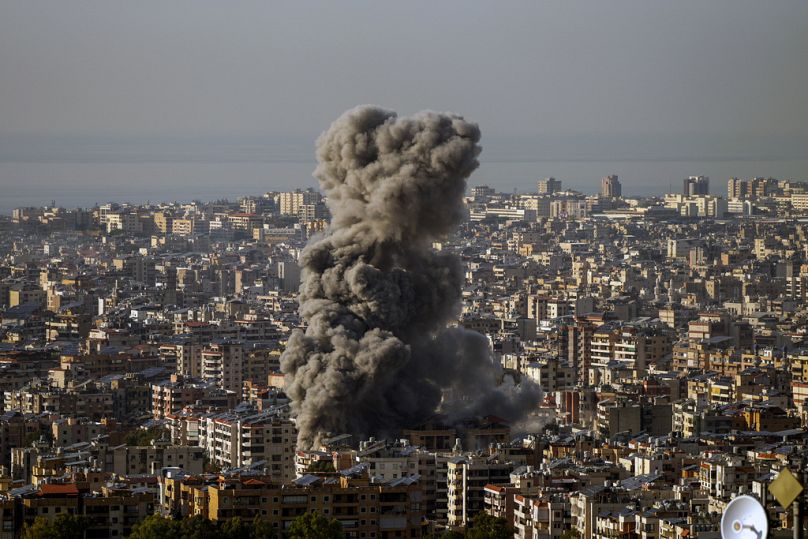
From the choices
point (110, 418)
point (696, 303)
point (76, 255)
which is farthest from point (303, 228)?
point (110, 418)

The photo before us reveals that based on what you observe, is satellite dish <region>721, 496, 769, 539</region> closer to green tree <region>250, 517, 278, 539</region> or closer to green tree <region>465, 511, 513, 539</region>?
green tree <region>250, 517, 278, 539</region>

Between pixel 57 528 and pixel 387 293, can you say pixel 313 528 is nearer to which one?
pixel 57 528

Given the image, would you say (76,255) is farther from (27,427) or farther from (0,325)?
(27,427)

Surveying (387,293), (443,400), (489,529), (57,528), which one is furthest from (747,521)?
(443,400)

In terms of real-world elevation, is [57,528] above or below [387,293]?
below

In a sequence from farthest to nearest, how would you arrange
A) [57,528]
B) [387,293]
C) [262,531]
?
[387,293] < [57,528] < [262,531]

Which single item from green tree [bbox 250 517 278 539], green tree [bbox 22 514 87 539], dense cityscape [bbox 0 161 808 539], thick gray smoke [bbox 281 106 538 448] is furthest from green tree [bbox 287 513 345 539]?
thick gray smoke [bbox 281 106 538 448]
